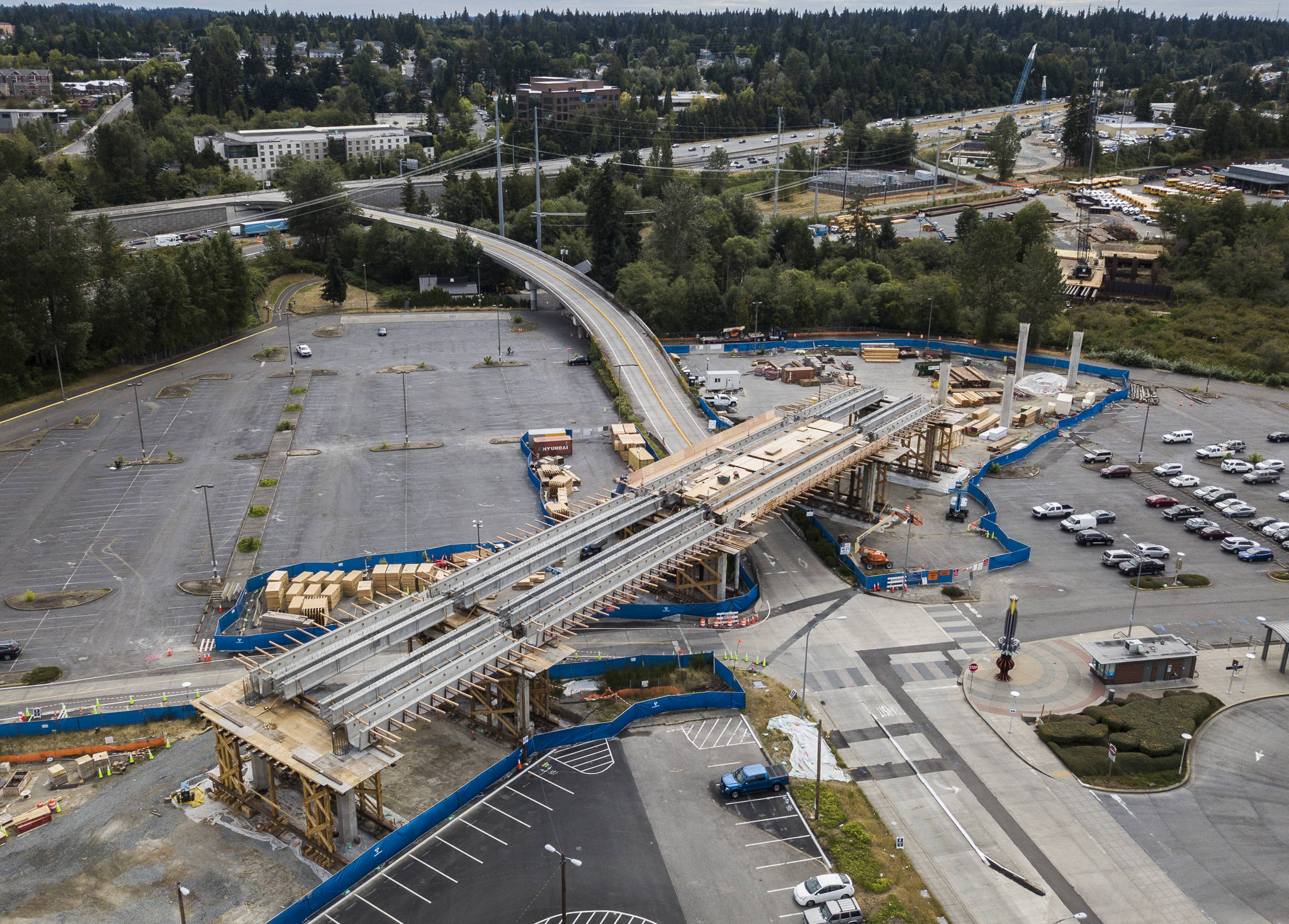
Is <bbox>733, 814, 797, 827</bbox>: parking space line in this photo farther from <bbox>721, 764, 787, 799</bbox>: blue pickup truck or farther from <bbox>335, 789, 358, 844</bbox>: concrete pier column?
<bbox>335, 789, 358, 844</bbox>: concrete pier column

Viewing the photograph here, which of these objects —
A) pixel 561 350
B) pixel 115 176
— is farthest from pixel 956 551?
pixel 115 176

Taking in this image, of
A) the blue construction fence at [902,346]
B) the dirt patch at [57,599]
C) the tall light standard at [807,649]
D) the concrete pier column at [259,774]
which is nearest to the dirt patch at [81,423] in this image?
the dirt patch at [57,599]

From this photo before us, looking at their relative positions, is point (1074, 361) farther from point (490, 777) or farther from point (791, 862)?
point (490, 777)

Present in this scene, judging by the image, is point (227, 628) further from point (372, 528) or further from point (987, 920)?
point (987, 920)

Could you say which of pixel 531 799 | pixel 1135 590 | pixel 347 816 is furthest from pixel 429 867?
pixel 1135 590

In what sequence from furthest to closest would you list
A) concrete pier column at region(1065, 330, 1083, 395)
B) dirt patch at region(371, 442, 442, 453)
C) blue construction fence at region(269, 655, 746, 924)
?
1. concrete pier column at region(1065, 330, 1083, 395)
2. dirt patch at region(371, 442, 442, 453)
3. blue construction fence at region(269, 655, 746, 924)

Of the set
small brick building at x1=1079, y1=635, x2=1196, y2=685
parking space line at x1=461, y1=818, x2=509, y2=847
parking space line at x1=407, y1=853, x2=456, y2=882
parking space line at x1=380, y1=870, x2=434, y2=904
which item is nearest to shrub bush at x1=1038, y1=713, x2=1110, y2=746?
small brick building at x1=1079, y1=635, x2=1196, y2=685
